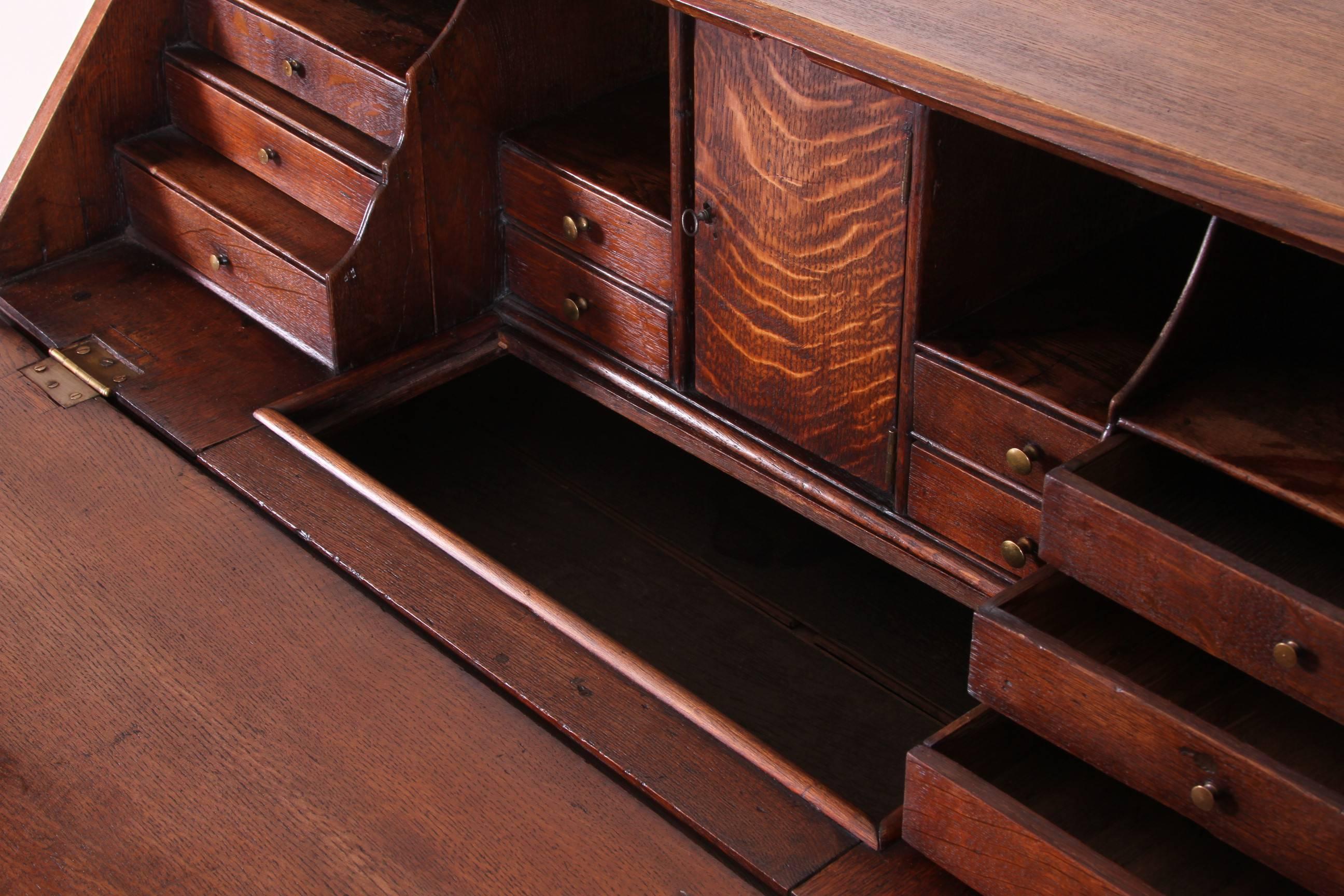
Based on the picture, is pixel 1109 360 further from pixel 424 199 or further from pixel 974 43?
pixel 424 199

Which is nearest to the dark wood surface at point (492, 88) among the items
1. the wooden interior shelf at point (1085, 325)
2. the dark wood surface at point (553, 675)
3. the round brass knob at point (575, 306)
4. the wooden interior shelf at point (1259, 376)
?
the round brass knob at point (575, 306)

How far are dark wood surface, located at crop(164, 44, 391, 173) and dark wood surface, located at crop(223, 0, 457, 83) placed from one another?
0.38 ft

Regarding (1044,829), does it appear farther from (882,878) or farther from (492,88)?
(492,88)

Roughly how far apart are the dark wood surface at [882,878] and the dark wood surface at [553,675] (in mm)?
16

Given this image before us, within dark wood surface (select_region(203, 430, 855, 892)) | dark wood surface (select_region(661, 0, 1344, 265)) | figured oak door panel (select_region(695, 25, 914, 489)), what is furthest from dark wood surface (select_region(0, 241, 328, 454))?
dark wood surface (select_region(661, 0, 1344, 265))


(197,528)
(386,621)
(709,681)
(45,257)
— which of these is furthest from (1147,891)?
(45,257)

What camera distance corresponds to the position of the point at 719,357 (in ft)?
6.83

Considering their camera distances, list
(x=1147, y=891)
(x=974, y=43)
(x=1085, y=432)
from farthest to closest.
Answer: (x=1085, y=432), (x=974, y=43), (x=1147, y=891)

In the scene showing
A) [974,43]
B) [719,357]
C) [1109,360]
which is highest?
[974,43]

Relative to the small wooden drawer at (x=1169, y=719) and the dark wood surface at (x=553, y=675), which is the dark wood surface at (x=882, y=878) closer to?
the dark wood surface at (x=553, y=675)

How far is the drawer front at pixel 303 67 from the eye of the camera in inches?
88.7

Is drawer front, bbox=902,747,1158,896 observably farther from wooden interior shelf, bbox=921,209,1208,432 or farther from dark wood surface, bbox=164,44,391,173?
dark wood surface, bbox=164,44,391,173

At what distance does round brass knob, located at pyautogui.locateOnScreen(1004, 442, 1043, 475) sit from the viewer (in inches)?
67.2

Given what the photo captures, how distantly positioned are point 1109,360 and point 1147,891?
0.63 m
